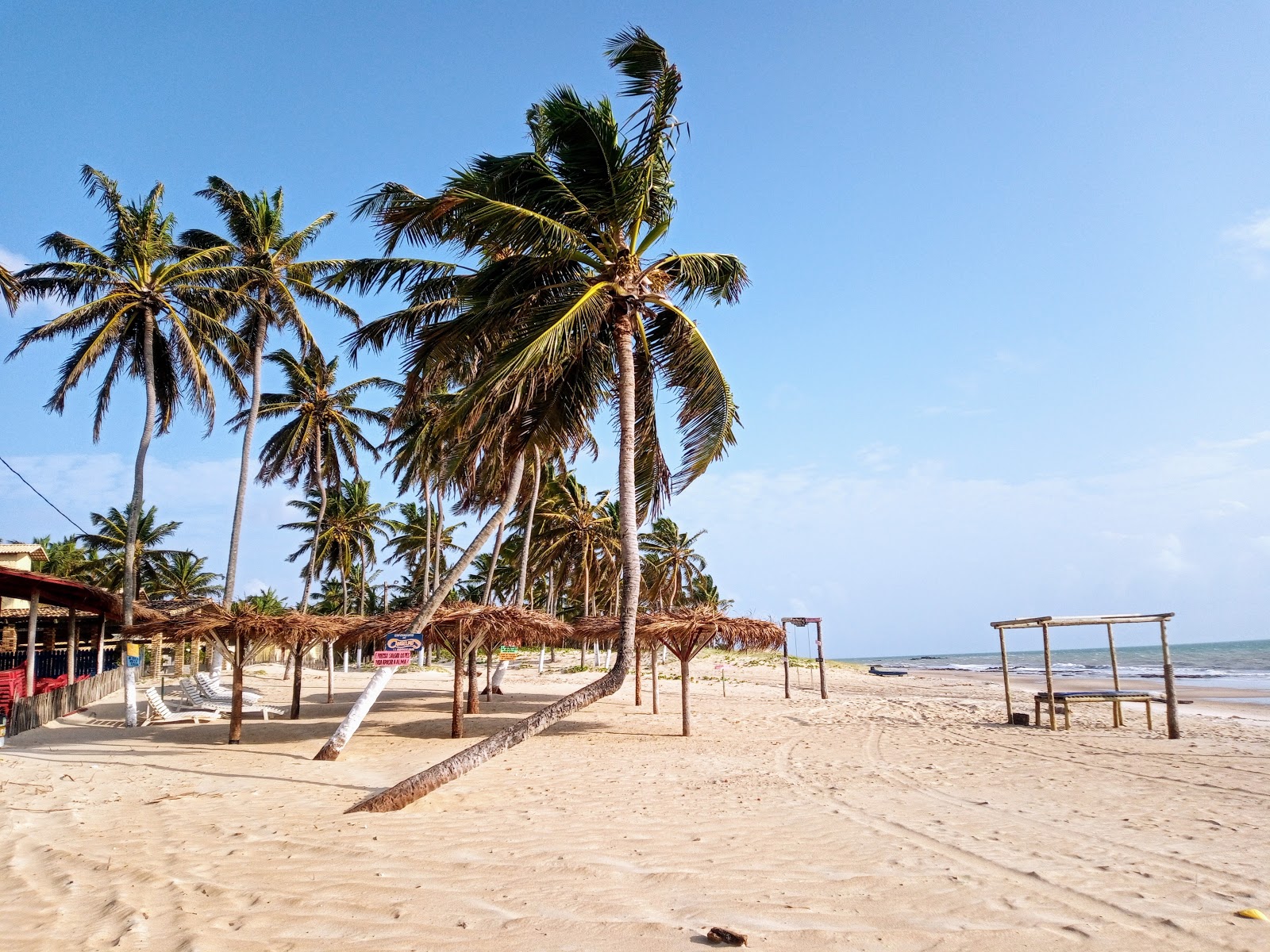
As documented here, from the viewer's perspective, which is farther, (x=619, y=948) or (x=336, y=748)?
(x=336, y=748)

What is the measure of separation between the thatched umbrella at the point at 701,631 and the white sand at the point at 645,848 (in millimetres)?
2166

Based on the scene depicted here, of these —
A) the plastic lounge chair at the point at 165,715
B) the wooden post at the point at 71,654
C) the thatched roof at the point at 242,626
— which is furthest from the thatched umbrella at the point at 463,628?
the wooden post at the point at 71,654

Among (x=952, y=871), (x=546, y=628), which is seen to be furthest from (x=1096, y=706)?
(x=952, y=871)

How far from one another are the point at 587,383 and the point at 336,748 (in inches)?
287

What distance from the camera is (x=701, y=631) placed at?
14.9m

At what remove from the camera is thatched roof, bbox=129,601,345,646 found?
14.4 meters

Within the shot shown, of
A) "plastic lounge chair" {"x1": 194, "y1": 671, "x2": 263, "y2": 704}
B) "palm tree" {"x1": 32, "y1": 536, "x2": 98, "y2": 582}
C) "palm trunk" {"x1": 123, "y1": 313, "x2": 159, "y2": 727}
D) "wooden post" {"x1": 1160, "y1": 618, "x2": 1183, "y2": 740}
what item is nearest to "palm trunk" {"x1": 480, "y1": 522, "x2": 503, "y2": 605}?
"plastic lounge chair" {"x1": 194, "y1": 671, "x2": 263, "y2": 704}

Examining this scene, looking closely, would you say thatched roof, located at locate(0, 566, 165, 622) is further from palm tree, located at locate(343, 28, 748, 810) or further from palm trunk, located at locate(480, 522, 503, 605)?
palm tree, located at locate(343, 28, 748, 810)

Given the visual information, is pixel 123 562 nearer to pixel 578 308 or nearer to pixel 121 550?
pixel 121 550

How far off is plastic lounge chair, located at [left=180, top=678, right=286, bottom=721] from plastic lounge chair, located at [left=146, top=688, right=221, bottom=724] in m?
0.39

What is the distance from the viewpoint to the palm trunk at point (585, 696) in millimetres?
7723

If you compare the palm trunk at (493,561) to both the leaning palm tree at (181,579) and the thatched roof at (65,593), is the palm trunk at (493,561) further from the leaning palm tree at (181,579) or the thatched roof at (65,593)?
the leaning palm tree at (181,579)

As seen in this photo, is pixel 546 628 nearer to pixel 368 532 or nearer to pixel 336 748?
pixel 336 748

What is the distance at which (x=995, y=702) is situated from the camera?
25.5 meters
